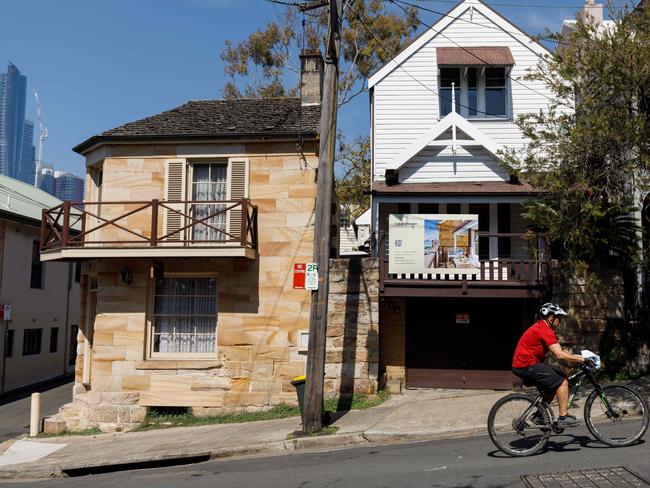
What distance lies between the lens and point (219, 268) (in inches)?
541

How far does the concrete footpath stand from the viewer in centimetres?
998

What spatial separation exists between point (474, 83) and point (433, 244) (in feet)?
17.6

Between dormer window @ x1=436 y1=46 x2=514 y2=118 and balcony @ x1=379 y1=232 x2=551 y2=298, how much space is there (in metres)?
4.49

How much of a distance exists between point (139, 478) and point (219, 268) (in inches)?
220

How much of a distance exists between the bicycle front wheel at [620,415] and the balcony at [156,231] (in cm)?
730

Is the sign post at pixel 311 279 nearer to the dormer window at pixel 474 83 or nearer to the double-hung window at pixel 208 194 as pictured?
the double-hung window at pixel 208 194

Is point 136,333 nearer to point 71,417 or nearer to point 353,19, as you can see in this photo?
point 71,417

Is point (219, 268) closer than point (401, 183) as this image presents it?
Yes

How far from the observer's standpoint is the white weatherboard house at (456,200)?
13.4 m

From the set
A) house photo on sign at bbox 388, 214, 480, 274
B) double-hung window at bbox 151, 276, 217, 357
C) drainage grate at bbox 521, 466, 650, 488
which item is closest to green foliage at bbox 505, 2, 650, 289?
house photo on sign at bbox 388, 214, 480, 274

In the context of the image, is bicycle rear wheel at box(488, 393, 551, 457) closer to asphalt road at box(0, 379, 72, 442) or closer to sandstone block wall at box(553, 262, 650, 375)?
sandstone block wall at box(553, 262, 650, 375)

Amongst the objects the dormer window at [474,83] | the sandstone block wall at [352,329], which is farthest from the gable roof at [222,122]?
the dormer window at [474,83]

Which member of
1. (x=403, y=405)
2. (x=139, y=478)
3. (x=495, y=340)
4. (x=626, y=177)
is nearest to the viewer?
(x=139, y=478)

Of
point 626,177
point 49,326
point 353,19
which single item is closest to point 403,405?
point 626,177
